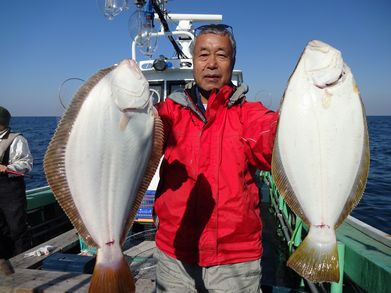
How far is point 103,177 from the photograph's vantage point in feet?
5.50

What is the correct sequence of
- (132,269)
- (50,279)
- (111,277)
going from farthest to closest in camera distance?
(132,269), (50,279), (111,277)

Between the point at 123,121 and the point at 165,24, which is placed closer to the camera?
the point at 123,121

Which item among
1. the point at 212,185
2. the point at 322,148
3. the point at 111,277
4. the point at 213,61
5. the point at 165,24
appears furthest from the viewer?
the point at 165,24

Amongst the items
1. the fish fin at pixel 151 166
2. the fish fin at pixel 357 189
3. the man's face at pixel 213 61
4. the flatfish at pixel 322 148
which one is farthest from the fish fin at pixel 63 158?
the fish fin at pixel 357 189

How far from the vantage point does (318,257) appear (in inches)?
71.7

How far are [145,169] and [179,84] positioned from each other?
566 cm

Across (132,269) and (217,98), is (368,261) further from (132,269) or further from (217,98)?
(132,269)

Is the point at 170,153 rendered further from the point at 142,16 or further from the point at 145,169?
the point at 142,16

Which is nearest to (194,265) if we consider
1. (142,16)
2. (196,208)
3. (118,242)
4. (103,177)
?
(196,208)

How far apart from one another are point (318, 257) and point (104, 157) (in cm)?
125

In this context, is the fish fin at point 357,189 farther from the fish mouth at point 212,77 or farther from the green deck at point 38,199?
the green deck at point 38,199

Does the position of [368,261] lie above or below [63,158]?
below

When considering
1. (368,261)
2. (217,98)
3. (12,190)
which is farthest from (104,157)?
(12,190)

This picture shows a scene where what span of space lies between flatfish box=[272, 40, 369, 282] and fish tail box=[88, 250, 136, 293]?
903mm
